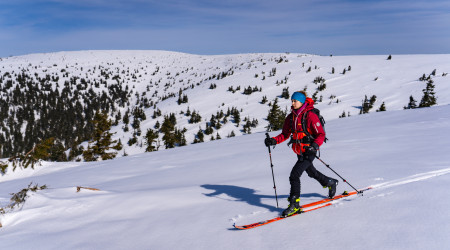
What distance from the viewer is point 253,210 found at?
4395mm

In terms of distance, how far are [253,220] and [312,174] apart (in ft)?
3.99

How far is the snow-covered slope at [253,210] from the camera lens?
3.11 m

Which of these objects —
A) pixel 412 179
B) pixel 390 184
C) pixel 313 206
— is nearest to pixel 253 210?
pixel 313 206

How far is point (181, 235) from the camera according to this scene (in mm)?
3725

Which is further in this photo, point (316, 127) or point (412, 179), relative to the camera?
point (412, 179)

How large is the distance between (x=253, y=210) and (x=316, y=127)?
1.73 meters

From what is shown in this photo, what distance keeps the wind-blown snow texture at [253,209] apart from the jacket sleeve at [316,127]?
3.48 ft

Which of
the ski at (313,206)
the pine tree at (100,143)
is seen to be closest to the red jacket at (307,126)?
the ski at (313,206)

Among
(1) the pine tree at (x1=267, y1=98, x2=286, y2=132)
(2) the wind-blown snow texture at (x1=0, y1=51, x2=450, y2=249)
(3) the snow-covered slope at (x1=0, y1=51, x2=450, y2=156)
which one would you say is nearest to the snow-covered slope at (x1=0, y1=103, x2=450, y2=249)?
(2) the wind-blown snow texture at (x1=0, y1=51, x2=450, y2=249)

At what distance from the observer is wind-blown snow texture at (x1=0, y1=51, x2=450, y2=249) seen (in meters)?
3.12

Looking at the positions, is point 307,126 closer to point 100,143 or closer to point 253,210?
point 253,210

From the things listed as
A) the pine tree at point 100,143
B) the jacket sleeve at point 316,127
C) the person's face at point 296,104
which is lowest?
the pine tree at point 100,143

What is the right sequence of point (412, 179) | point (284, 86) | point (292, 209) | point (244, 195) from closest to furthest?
point (292, 209) → point (412, 179) → point (244, 195) → point (284, 86)

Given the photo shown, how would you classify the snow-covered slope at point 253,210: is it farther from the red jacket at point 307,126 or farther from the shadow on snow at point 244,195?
the red jacket at point 307,126
